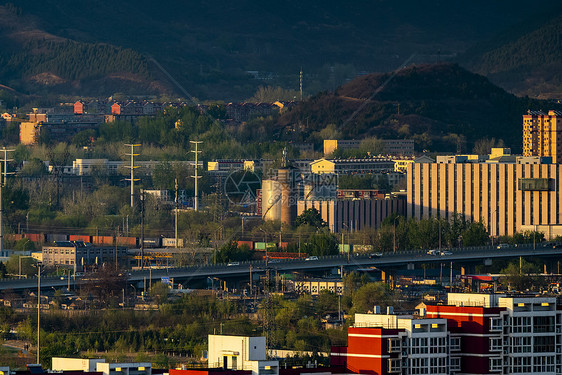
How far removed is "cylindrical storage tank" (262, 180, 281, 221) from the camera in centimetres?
11850

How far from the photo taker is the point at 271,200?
393 ft

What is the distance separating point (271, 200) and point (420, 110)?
5810 centimetres

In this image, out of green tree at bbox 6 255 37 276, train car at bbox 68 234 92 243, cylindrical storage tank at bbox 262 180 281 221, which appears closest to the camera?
green tree at bbox 6 255 37 276

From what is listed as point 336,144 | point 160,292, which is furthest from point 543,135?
point 160,292

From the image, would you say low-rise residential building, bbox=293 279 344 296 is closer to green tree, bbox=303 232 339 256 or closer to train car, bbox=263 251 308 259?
train car, bbox=263 251 308 259

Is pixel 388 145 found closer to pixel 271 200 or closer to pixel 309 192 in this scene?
pixel 309 192

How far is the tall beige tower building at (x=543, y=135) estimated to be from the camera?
15100 cm

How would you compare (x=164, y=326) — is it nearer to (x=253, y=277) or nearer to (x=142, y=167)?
(x=253, y=277)

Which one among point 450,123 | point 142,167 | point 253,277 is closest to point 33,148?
point 142,167

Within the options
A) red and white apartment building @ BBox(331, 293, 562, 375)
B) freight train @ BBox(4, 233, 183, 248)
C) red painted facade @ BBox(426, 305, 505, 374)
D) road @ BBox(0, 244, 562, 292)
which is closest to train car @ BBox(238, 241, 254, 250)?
freight train @ BBox(4, 233, 183, 248)

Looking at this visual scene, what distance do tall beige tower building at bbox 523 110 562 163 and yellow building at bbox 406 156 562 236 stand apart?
2556 cm

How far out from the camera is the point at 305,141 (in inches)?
6855

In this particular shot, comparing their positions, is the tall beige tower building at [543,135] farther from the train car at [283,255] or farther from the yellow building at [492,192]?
the train car at [283,255]

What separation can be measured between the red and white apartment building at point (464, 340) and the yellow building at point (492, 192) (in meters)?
69.4
